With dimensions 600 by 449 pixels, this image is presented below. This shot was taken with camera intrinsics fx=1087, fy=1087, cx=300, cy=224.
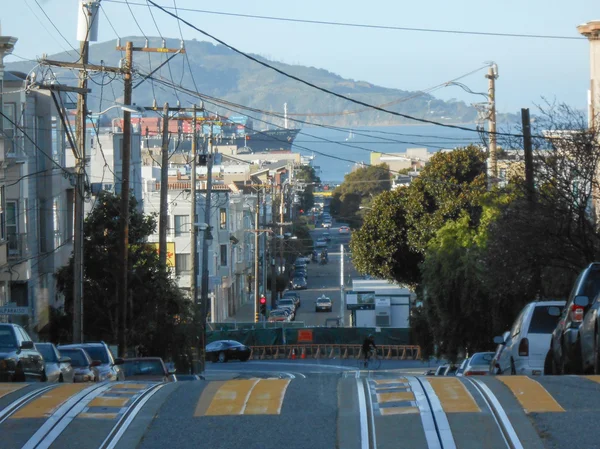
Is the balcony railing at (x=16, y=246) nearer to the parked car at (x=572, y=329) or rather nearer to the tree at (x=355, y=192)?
the parked car at (x=572, y=329)

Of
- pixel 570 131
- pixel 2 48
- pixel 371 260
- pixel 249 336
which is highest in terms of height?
pixel 2 48

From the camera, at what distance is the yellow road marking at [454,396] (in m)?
9.48

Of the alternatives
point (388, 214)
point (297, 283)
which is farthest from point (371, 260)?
point (297, 283)

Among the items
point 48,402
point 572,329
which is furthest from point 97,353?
point 48,402

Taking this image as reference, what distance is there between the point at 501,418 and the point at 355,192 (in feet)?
343

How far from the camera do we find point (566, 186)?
24406 mm

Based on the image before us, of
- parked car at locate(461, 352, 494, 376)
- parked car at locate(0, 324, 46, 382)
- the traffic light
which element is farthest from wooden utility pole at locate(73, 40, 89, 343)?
the traffic light

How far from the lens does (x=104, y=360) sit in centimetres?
2202

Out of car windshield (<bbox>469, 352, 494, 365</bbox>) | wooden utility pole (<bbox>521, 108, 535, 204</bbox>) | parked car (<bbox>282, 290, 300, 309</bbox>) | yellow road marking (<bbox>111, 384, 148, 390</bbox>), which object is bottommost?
parked car (<bbox>282, 290, 300, 309</bbox>)

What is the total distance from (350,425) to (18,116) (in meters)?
27.6

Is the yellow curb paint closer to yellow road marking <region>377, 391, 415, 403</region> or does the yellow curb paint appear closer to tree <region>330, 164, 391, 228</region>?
yellow road marking <region>377, 391, 415, 403</region>

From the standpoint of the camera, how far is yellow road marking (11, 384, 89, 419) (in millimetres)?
9617

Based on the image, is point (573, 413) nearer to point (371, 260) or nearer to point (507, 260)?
point (507, 260)

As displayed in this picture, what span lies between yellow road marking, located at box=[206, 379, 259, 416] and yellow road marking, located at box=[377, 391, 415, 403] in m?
1.26
